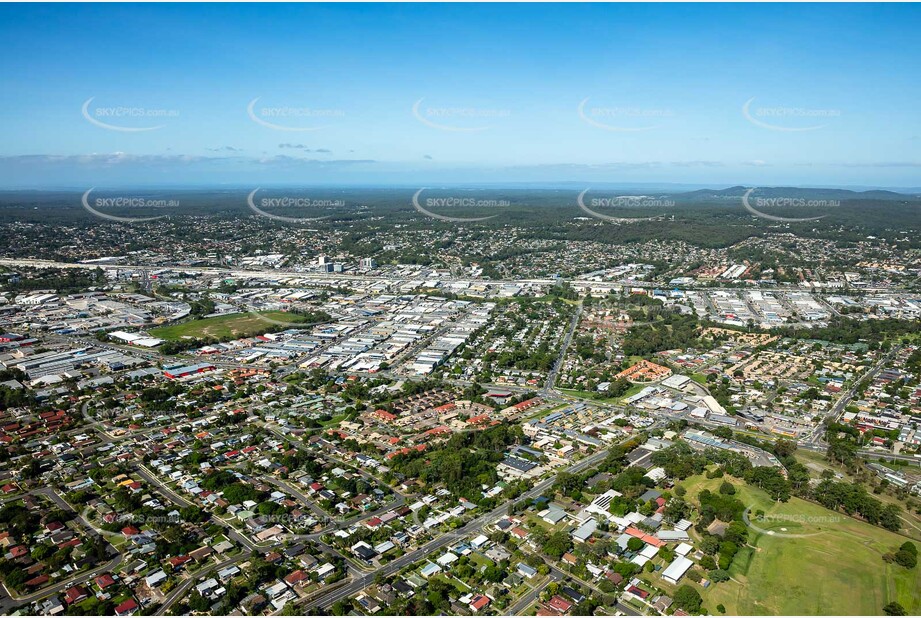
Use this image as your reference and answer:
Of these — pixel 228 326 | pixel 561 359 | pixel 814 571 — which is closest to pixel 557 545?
pixel 814 571

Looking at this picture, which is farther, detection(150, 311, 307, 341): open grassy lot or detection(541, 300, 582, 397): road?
detection(150, 311, 307, 341): open grassy lot

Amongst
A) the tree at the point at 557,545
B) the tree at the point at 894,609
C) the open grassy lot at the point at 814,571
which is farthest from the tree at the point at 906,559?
the tree at the point at 557,545

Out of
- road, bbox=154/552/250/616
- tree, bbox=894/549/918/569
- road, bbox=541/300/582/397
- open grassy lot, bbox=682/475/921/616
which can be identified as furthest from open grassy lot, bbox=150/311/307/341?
tree, bbox=894/549/918/569

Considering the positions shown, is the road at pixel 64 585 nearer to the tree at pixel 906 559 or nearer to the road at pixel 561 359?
the road at pixel 561 359

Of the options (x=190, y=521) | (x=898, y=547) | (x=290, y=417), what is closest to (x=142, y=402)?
(x=290, y=417)

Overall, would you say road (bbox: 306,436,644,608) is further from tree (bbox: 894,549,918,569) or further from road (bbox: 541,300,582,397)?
tree (bbox: 894,549,918,569)

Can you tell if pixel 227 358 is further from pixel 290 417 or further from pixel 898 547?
pixel 898 547
